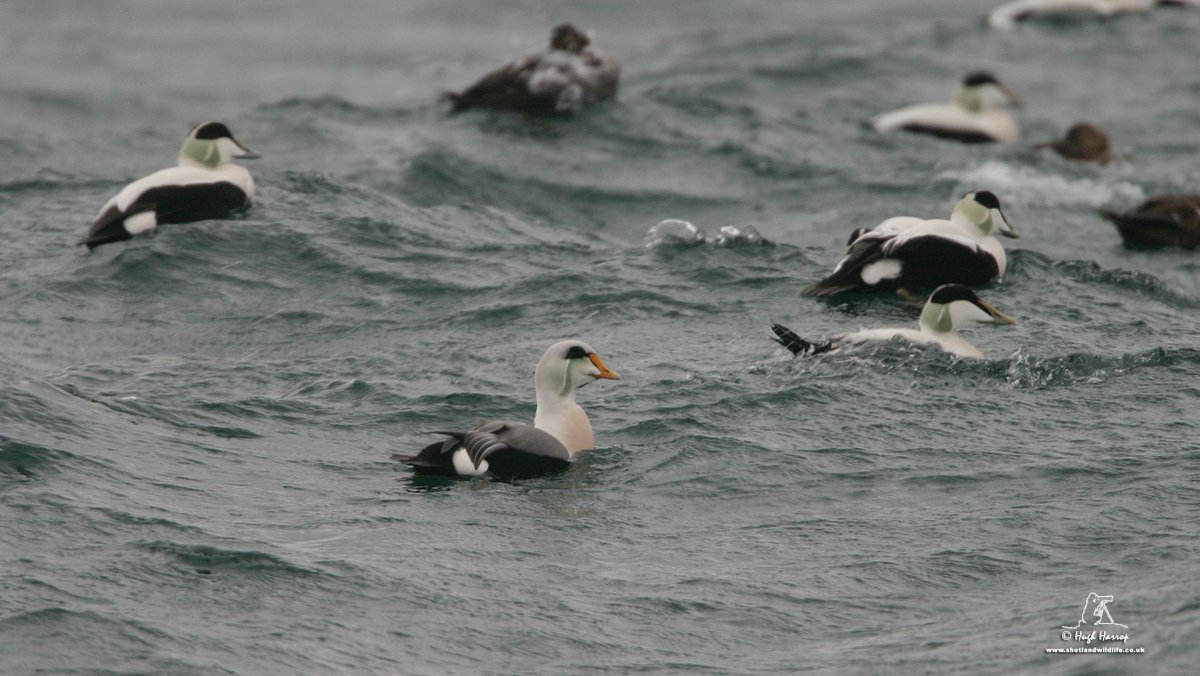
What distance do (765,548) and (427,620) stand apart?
1550 mm

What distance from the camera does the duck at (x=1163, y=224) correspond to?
1399cm

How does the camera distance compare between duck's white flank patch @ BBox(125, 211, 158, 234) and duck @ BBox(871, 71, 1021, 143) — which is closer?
duck's white flank patch @ BBox(125, 211, 158, 234)

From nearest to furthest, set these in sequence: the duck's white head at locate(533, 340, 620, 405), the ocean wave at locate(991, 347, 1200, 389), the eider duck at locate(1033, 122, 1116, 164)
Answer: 1. the duck's white head at locate(533, 340, 620, 405)
2. the ocean wave at locate(991, 347, 1200, 389)
3. the eider duck at locate(1033, 122, 1116, 164)

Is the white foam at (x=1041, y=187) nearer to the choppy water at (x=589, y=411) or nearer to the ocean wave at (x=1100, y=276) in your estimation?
the choppy water at (x=589, y=411)

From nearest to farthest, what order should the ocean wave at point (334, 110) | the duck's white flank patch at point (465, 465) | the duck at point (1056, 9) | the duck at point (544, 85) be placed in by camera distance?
the duck's white flank patch at point (465, 465), the duck at point (544, 85), the ocean wave at point (334, 110), the duck at point (1056, 9)

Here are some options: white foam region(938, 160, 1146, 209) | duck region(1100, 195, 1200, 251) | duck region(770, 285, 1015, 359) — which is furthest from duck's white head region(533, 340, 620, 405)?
white foam region(938, 160, 1146, 209)

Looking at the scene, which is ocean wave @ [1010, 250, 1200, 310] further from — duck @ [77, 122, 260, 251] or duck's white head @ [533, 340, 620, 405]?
duck @ [77, 122, 260, 251]

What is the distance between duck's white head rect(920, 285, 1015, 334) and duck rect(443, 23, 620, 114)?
817 cm

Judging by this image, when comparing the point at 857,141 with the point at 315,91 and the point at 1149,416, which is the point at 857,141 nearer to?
the point at 315,91

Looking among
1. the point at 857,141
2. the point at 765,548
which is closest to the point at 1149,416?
the point at 765,548

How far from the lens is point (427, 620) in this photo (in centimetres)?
721

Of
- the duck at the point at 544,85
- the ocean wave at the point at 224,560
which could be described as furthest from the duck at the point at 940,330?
the duck at the point at 544,85

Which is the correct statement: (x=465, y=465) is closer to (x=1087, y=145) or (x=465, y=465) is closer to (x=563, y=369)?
(x=563, y=369)

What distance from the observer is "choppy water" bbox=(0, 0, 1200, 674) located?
7168 millimetres
